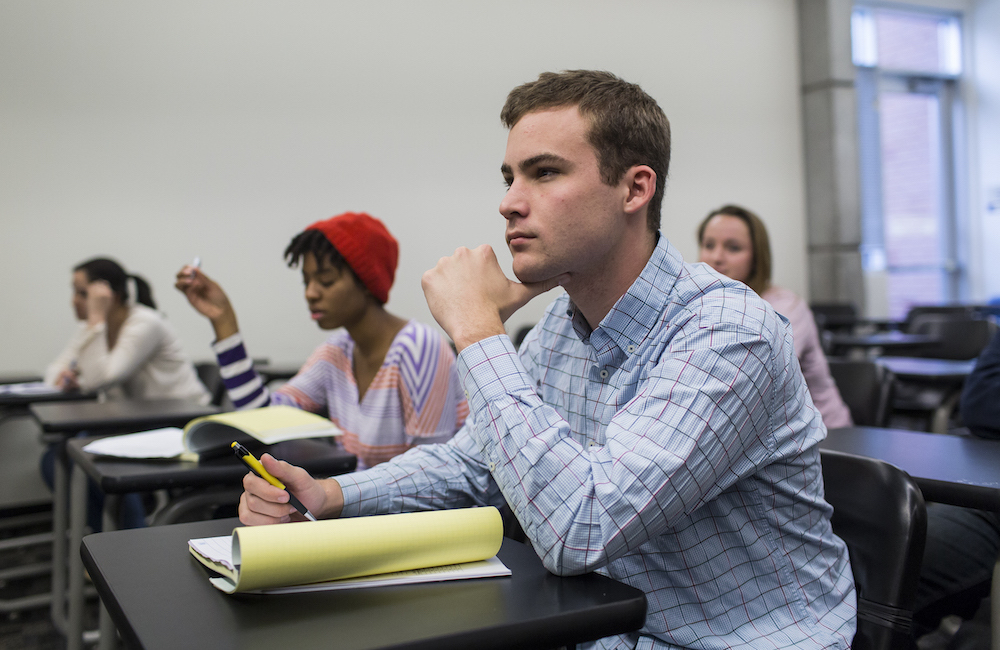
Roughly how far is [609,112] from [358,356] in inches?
52.2

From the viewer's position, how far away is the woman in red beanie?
2080 millimetres

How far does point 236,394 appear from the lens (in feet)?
7.26

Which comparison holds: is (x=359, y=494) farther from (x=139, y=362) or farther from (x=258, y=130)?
(x=258, y=130)

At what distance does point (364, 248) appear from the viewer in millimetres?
2242

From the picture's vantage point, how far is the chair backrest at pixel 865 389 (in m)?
2.55

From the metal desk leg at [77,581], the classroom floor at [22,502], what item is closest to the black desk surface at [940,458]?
the metal desk leg at [77,581]

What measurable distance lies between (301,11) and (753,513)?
4.86m

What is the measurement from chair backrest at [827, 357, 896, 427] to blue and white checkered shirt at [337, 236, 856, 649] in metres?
1.62

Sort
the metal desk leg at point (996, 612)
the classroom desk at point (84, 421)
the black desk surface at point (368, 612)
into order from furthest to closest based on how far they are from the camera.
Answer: the classroom desk at point (84, 421) → the metal desk leg at point (996, 612) → the black desk surface at point (368, 612)

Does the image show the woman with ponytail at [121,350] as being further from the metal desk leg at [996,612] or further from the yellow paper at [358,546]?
the metal desk leg at [996,612]

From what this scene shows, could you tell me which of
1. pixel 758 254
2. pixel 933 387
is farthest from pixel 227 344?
pixel 933 387

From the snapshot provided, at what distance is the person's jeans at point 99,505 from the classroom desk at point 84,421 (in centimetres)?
9

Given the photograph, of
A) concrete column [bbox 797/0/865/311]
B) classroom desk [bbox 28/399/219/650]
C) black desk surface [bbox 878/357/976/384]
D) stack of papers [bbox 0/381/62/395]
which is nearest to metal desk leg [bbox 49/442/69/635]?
classroom desk [bbox 28/399/219/650]

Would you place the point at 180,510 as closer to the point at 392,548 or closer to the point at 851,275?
the point at 392,548
